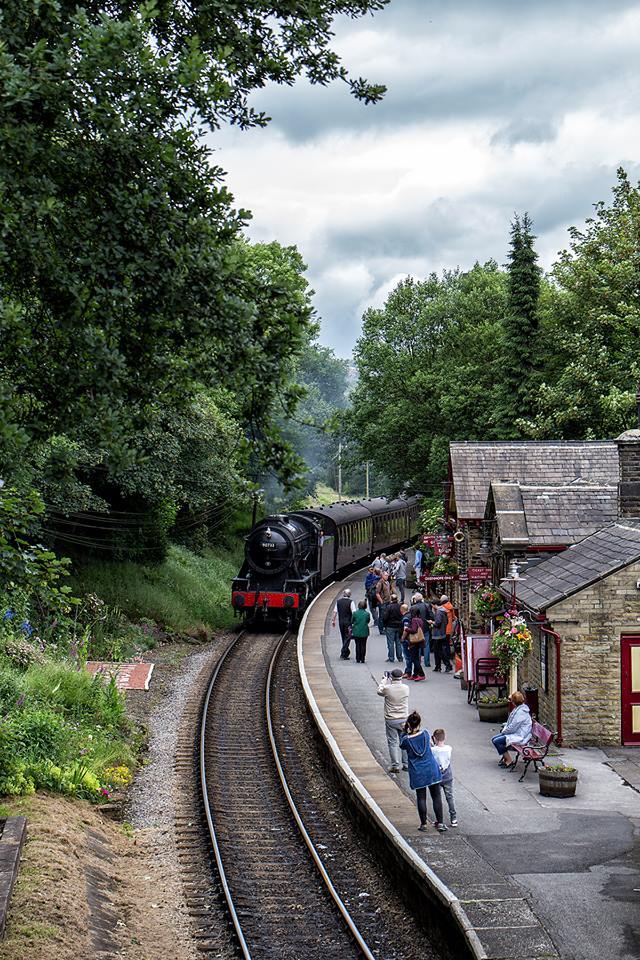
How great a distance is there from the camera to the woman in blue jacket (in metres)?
12.5

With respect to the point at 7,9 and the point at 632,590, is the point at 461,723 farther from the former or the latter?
the point at 7,9

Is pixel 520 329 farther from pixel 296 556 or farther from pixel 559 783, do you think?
pixel 559 783

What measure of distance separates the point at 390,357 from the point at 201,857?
3785 centimetres

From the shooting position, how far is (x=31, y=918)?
9.76 metres

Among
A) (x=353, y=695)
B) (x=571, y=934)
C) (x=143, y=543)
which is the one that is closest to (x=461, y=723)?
(x=353, y=695)

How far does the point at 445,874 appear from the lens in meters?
10.9

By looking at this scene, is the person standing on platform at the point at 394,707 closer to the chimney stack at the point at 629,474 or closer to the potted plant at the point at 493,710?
the potted plant at the point at 493,710

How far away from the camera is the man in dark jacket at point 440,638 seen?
23.6 m

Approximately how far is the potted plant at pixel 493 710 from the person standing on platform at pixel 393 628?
5561 millimetres

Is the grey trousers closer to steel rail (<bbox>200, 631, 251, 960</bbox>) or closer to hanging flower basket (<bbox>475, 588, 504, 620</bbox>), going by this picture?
steel rail (<bbox>200, 631, 251, 960</bbox>)

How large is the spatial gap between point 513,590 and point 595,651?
2169mm

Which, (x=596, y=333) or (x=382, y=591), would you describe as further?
(x=596, y=333)

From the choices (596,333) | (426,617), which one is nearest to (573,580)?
(426,617)

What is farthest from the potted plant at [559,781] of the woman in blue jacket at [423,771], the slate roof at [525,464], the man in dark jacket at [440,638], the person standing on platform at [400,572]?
the person standing on platform at [400,572]
